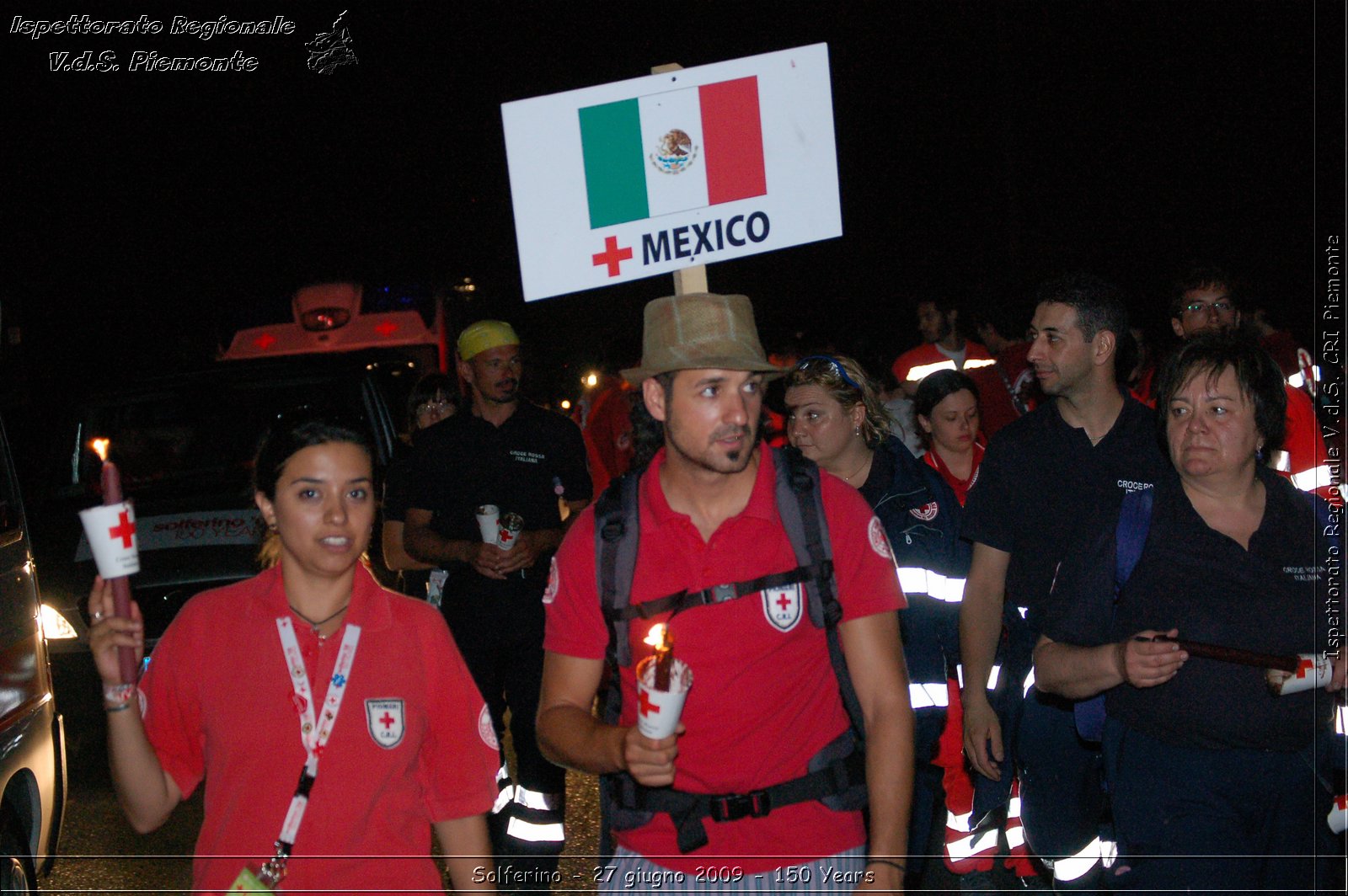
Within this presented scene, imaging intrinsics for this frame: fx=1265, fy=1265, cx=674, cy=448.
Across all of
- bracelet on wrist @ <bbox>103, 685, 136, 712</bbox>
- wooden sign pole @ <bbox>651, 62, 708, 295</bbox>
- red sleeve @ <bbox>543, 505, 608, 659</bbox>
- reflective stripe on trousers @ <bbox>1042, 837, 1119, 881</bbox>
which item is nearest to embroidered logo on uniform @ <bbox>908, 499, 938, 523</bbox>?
reflective stripe on trousers @ <bbox>1042, 837, 1119, 881</bbox>

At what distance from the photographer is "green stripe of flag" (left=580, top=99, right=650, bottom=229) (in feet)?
13.0

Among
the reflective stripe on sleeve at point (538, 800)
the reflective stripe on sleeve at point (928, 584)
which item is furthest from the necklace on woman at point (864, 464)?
the reflective stripe on sleeve at point (538, 800)

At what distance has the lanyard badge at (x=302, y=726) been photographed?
278 cm

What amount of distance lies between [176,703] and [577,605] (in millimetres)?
983

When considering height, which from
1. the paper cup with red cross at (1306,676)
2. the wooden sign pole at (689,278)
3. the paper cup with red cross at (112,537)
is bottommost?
the paper cup with red cross at (1306,676)

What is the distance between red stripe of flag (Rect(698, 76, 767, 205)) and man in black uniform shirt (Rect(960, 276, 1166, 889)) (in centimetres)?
149

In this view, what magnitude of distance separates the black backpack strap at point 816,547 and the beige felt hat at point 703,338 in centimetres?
31

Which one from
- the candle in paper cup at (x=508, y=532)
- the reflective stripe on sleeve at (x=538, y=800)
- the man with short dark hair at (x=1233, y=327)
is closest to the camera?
the man with short dark hair at (x=1233, y=327)

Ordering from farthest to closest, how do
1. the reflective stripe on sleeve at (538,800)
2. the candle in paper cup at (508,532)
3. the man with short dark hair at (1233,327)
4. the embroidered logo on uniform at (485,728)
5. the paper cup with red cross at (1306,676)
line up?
the candle in paper cup at (508,532) → the reflective stripe on sleeve at (538,800) → the man with short dark hair at (1233,327) → the paper cup with red cross at (1306,676) → the embroidered logo on uniform at (485,728)

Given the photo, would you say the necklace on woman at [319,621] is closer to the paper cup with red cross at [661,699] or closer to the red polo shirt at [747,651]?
the red polo shirt at [747,651]

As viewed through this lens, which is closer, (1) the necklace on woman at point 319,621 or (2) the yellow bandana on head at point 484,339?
(1) the necklace on woman at point 319,621

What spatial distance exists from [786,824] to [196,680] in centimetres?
145

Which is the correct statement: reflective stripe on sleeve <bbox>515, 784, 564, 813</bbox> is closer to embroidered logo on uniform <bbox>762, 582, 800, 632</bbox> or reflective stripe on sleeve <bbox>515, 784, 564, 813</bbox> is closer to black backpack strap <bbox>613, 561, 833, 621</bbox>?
black backpack strap <bbox>613, 561, 833, 621</bbox>

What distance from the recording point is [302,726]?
288 cm
